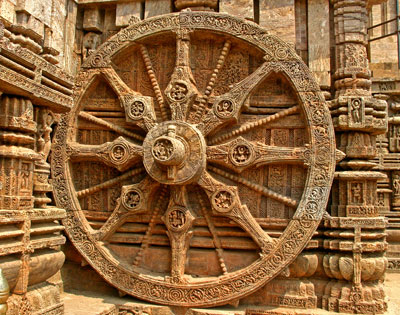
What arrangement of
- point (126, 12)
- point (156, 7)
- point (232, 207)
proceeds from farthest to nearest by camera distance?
point (126, 12) < point (156, 7) < point (232, 207)

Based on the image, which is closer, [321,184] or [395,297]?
[321,184]

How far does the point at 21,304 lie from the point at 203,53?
13.7ft

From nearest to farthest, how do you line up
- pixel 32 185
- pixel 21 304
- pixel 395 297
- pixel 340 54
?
pixel 21 304 < pixel 32 185 < pixel 340 54 < pixel 395 297

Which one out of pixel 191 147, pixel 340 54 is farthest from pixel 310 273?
pixel 340 54

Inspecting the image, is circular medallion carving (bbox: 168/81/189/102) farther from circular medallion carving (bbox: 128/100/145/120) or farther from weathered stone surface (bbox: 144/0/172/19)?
weathered stone surface (bbox: 144/0/172/19)

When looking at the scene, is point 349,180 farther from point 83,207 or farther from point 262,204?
point 83,207

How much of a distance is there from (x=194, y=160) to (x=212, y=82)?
1229 mm

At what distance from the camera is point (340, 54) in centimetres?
648

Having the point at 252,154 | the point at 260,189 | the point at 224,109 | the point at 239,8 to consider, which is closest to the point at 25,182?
the point at 224,109

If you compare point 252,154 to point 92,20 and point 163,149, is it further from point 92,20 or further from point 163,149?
point 92,20

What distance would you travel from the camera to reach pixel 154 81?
6723mm

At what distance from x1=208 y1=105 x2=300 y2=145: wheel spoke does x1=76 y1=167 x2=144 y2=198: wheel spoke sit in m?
1.18

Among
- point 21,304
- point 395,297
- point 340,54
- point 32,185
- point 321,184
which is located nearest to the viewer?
point 21,304

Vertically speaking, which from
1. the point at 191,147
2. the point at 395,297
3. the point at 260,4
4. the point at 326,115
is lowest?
the point at 395,297
